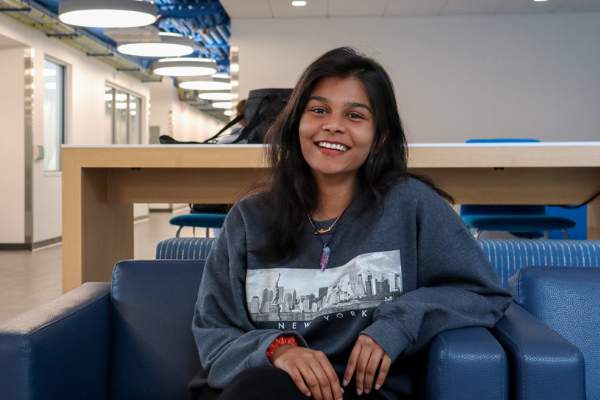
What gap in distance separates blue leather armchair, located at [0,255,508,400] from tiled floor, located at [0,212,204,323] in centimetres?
238

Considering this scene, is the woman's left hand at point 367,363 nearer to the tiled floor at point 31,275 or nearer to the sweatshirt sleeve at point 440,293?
the sweatshirt sleeve at point 440,293

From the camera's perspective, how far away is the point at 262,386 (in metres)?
1.08

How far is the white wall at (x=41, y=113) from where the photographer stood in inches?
278

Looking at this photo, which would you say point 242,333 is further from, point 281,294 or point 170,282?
point 170,282

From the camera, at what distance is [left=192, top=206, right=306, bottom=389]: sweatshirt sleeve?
1.26m

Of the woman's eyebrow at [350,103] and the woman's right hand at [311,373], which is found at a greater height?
the woman's eyebrow at [350,103]

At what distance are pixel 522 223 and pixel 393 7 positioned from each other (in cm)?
371

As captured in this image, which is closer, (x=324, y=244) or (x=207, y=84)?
(x=324, y=244)

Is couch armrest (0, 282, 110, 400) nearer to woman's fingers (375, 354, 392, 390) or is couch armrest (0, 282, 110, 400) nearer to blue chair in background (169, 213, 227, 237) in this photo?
woman's fingers (375, 354, 392, 390)

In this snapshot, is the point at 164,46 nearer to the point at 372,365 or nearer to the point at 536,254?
the point at 536,254

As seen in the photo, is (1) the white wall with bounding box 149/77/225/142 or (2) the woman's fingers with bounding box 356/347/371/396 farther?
(1) the white wall with bounding box 149/77/225/142

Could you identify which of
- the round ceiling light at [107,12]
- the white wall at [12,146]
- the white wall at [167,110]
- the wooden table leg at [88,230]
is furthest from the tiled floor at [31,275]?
the white wall at [167,110]

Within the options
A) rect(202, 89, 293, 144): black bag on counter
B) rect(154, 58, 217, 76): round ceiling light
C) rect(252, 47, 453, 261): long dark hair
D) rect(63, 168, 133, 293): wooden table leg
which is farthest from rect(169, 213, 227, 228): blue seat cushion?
rect(154, 58, 217, 76): round ceiling light

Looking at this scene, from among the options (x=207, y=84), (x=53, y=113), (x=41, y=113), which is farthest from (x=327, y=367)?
(x=207, y=84)
